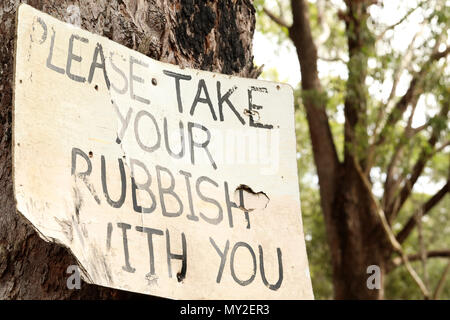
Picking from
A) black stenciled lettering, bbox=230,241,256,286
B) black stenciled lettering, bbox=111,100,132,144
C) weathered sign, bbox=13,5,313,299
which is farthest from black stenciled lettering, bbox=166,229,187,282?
black stenciled lettering, bbox=111,100,132,144

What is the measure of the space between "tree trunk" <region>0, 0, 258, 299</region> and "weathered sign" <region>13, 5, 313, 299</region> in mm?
133

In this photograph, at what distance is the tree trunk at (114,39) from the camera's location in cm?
150

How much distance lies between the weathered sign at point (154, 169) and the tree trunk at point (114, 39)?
0.44 ft

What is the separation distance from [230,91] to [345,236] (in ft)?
18.7

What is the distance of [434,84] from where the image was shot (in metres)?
6.96

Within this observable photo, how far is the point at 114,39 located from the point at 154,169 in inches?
15.3

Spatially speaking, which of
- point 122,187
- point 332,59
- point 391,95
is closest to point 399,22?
point 391,95

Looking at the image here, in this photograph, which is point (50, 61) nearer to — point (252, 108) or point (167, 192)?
point (167, 192)

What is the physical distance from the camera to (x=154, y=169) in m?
1.55

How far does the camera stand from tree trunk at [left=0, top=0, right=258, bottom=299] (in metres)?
1.50

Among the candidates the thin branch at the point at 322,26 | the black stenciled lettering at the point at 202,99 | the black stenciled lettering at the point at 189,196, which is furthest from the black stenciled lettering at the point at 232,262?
the thin branch at the point at 322,26

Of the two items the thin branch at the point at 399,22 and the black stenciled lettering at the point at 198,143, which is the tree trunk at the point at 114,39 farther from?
the thin branch at the point at 399,22

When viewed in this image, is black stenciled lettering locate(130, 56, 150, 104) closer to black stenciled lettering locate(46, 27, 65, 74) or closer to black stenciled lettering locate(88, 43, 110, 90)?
black stenciled lettering locate(88, 43, 110, 90)
